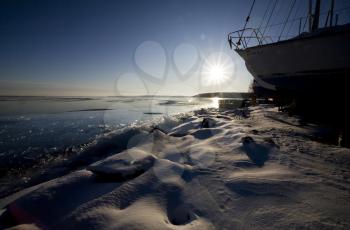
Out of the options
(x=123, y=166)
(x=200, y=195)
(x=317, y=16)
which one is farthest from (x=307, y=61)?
(x=123, y=166)

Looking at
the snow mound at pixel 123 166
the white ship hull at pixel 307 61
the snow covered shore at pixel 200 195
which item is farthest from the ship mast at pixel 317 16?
the snow mound at pixel 123 166

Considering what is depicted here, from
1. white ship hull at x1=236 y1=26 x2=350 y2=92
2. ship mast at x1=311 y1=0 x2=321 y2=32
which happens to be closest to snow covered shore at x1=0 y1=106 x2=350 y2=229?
white ship hull at x1=236 y1=26 x2=350 y2=92

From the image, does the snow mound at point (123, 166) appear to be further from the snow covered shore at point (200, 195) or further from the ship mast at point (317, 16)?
the ship mast at point (317, 16)

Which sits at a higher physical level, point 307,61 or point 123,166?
point 307,61

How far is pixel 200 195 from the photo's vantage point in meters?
2.97

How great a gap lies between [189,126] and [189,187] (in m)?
6.70

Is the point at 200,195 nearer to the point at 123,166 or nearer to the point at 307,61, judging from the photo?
the point at 123,166

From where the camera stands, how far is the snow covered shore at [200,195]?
7.48 feet

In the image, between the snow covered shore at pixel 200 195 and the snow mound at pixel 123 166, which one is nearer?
the snow covered shore at pixel 200 195

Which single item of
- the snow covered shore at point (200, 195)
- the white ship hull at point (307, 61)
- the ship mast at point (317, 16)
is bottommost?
the snow covered shore at point (200, 195)

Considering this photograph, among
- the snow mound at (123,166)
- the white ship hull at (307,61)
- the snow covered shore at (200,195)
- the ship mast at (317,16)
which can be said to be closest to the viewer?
the snow covered shore at (200,195)

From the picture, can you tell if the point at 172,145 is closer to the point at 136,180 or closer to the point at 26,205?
the point at 136,180

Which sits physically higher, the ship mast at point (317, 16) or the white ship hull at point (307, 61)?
the ship mast at point (317, 16)

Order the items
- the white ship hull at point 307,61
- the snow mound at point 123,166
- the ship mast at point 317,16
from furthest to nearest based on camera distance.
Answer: the ship mast at point 317,16
the white ship hull at point 307,61
the snow mound at point 123,166
